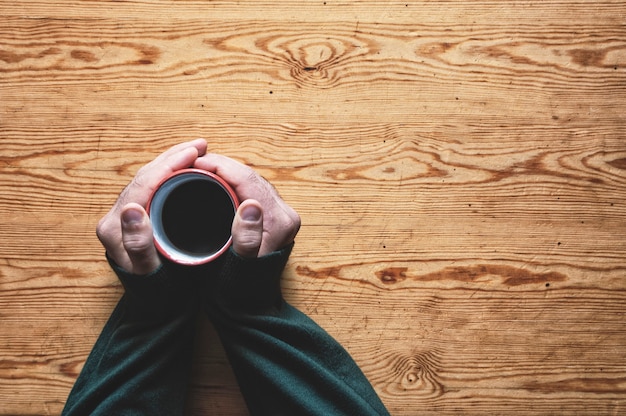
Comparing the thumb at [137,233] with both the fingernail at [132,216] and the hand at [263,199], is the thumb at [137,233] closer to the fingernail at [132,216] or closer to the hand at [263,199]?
the fingernail at [132,216]

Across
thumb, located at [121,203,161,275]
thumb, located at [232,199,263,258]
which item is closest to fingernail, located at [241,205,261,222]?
thumb, located at [232,199,263,258]

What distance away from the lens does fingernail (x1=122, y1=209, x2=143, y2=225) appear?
604 mm

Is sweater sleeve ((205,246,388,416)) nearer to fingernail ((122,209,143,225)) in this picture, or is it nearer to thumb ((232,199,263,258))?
thumb ((232,199,263,258))

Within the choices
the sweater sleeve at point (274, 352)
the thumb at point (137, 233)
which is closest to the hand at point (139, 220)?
the thumb at point (137, 233)

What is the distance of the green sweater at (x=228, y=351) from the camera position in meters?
0.66

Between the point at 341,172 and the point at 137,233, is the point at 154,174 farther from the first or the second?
the point at 341,172

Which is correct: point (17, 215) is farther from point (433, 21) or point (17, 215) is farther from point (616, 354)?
point (616, 354)

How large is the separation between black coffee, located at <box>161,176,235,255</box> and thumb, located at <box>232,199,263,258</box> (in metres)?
0.03

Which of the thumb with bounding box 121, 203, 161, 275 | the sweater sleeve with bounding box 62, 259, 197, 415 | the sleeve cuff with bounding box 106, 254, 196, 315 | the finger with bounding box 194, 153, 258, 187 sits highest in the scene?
the finger with bounding box 194, 153, 258, 187

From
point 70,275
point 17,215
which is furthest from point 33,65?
point 70,275

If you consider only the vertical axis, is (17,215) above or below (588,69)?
below

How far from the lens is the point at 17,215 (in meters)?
0.78

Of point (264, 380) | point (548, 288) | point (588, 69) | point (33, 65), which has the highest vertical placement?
point (588, 69)

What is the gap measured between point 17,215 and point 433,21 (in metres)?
0.78
